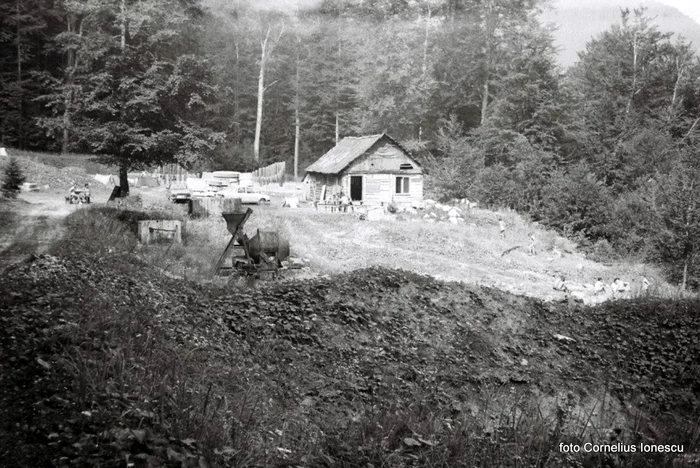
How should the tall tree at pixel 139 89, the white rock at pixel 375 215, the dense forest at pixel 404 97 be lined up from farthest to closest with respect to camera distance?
the white rock at pixel 375 215, the dense forest at pixel 404 97, the tall tree at pixel 139 89

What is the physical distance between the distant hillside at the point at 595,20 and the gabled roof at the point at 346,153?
17.2m

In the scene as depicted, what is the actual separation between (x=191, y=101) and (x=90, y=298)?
11.9m

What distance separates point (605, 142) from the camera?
35125mm

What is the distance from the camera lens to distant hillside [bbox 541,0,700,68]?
38875 mm

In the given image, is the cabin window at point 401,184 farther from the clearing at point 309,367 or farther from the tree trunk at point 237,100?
the clearing at point 309,367

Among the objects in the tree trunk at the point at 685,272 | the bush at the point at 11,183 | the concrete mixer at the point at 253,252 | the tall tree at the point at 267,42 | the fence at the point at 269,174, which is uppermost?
the tall tree at the point at 267,42

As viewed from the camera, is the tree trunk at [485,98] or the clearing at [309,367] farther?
the tree trunk at [485,98]

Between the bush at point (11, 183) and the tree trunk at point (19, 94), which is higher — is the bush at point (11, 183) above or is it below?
below

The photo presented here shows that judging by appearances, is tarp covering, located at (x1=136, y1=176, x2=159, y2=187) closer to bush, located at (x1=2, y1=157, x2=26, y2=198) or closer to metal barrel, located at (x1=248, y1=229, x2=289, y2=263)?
bush, located at (x1=2, y1=157, x2=26, y2=198)

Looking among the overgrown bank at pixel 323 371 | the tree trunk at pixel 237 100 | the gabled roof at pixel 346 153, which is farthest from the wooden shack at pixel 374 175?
the overgrown bank at pixel 323 371

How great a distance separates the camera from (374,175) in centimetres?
3253

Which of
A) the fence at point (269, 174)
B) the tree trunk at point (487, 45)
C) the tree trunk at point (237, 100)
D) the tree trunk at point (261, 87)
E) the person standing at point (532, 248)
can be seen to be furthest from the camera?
the tree trunk at point (487, 45)

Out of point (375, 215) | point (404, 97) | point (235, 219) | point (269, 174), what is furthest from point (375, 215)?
point (404, 97)

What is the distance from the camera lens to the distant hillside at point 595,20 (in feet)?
128
